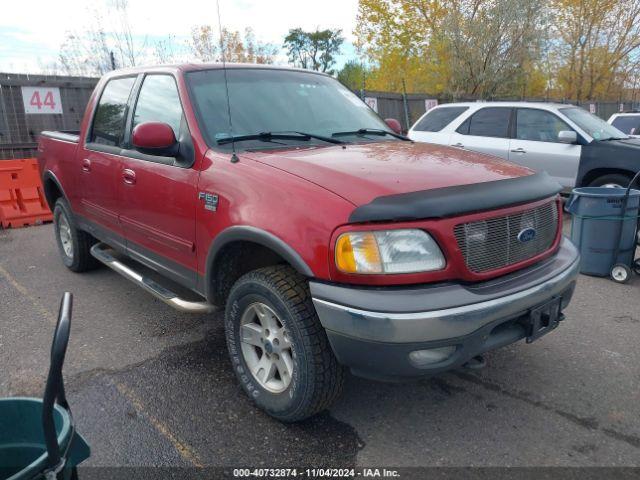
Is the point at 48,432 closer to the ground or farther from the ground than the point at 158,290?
farther from the ground

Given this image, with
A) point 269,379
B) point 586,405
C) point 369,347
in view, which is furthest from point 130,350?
point 586,405

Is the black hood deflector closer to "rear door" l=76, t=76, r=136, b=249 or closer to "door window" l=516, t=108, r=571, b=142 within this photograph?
"rear door" l=76, t=76, r=136, b=249

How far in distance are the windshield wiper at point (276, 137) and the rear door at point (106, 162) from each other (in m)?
1.24

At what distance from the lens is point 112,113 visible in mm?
4406

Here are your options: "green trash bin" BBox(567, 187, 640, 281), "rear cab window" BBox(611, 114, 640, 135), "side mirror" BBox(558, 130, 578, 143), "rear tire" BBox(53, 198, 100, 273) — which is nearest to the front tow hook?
"green trash bin" BBox(567, 187, 640, 281)

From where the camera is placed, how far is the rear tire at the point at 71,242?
17.2ft

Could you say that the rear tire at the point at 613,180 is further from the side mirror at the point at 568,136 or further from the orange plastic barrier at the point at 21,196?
the orange plastic barrier at the point at 21,196

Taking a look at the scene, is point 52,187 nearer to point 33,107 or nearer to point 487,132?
point 33,107

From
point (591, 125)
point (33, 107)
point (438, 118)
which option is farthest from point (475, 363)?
point (33, 107)

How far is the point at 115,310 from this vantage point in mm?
4496

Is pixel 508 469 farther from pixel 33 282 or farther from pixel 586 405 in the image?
pixel 33 282

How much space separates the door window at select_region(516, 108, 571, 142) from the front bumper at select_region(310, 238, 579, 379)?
637cm

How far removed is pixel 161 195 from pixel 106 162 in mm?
1077

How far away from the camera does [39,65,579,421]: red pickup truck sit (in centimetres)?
231
